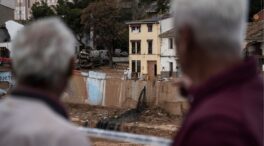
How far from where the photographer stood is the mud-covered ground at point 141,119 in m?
19.3

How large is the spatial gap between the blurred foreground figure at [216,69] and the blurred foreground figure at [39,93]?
1.39 feet

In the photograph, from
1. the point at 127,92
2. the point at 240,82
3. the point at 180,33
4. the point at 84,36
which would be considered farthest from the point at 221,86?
the point at 84,36

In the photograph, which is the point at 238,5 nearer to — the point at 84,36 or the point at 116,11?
the point at 116,11

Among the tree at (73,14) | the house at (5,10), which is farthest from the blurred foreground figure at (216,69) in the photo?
the house at (5,10)

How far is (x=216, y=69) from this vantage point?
190 cm

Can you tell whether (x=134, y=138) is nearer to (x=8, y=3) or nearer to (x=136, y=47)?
(x=136, y=47)

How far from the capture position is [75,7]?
54.2m

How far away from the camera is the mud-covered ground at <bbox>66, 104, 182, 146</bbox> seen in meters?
19.3

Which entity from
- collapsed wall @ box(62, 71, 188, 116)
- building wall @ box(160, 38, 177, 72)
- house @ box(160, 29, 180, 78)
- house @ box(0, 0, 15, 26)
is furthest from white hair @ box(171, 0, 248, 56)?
house @ box(0, 0, 15, 26)

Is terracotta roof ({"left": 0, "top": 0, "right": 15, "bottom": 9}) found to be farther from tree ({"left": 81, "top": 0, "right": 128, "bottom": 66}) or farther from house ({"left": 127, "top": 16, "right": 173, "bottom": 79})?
house ({"left": 127, "top": 16, "right": 173, "bottom": 79})

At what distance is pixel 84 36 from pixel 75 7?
10.7 ft

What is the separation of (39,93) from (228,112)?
2.31ft

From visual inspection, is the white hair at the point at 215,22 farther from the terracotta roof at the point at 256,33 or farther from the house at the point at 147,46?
the house at the point at 147,46

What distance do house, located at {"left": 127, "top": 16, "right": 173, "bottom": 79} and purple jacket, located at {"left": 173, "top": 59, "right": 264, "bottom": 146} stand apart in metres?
35.8
